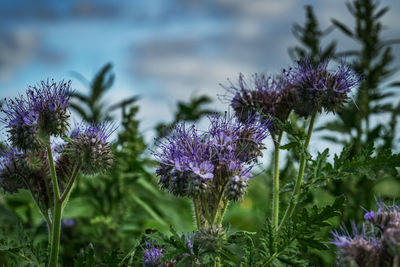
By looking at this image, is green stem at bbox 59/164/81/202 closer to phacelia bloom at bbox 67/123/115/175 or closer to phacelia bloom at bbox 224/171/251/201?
phacelia bloom at bbox 67/123/115/175

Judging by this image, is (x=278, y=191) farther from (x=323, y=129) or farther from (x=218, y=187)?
(x=323, y=129)

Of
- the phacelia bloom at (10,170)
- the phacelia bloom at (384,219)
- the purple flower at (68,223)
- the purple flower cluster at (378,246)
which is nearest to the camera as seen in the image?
the purple flower cluster at (378,246)

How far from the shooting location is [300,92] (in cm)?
271

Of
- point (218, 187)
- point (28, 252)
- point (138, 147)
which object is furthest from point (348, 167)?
point (138, 147)

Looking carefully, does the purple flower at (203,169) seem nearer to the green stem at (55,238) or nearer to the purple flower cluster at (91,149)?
the purple flower cluster at (91,149)

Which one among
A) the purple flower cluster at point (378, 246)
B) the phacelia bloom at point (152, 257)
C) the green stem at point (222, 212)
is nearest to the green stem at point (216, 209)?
the green stem at point (222, 212)

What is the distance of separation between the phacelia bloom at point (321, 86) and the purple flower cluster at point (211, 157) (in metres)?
0.35

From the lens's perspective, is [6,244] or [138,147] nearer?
[6,244]

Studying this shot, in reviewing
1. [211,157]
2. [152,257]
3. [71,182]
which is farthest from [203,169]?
[71,182]

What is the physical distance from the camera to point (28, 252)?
2.61 metres

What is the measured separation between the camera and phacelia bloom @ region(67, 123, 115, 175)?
2.43 metres

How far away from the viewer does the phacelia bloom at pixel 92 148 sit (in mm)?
2430

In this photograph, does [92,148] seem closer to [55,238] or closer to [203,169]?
[55,238]

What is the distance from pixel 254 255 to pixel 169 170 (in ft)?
1.84
